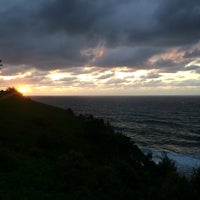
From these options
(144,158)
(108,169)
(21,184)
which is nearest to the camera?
(21,184)

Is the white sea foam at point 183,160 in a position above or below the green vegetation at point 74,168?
below

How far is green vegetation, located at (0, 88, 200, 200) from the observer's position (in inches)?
590

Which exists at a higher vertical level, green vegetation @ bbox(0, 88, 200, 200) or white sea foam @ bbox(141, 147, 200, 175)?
green vegetation @ bbox(0, 88, 200, 200)

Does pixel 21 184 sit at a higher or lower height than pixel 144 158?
higher

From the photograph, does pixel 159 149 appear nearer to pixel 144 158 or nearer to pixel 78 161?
pixel 144 158

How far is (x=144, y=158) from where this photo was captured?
35250 millimetres

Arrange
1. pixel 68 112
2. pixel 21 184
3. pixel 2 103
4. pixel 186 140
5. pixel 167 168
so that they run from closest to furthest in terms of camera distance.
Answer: pixel 21 184
pixel 167 168
pixel 2 103
pixel 68 112
pixel 186 140

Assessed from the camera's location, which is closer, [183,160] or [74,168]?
[74,168]

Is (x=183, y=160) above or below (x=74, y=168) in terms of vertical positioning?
below

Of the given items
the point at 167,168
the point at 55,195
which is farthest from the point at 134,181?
the point at 167,168

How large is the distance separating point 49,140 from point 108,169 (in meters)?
14.9

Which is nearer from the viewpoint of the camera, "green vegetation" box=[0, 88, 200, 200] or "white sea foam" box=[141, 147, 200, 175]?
"green vegetation" box=[0, 88, 200, 200]

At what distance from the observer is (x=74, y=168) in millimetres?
19203

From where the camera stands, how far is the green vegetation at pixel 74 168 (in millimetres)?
14992
